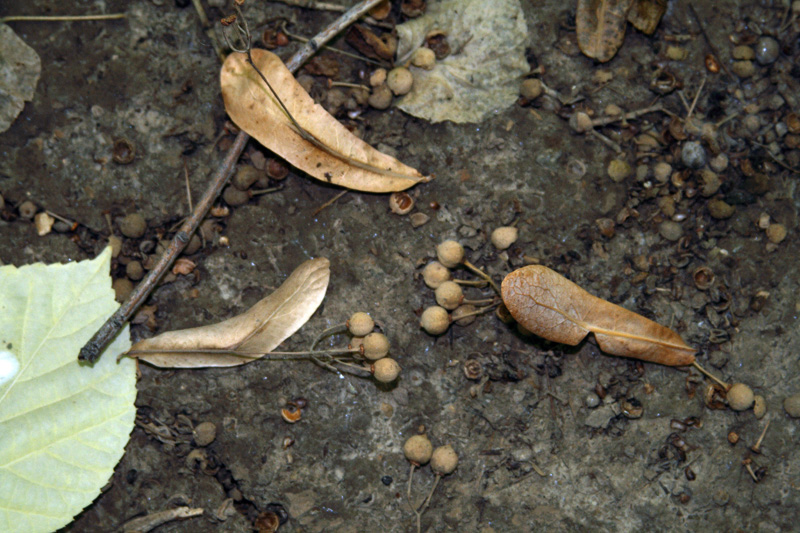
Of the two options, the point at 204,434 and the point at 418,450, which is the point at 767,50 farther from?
the point at 204,434

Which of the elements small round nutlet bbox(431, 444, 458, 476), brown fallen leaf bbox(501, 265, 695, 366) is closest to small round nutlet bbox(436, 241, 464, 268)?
brown fallen leaf bbox(501, 265, 695, 366)

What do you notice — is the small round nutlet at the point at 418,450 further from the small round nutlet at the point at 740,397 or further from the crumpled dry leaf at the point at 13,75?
the crumpled dry leaf at the point at 13,75

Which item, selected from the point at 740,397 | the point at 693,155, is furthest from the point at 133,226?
the point at 740,397

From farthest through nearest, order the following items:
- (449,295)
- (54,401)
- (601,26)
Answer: (601,26), (449,295), (54,401)

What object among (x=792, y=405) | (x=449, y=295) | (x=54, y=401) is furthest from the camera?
(x=792, y=405)

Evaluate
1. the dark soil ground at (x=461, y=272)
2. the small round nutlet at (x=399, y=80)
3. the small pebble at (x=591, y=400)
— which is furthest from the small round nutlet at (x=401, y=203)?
the small pebble at (x=591, y=400)

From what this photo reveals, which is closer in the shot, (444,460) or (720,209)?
(444,460)

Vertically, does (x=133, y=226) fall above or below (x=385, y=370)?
above

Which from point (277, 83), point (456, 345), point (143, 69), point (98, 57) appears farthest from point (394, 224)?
point (98, 57)
